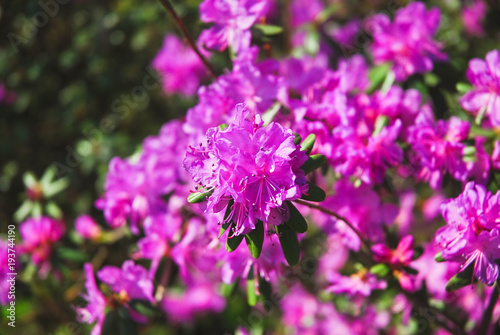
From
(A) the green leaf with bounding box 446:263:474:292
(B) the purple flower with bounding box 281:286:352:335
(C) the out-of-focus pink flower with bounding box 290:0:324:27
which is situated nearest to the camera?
(A) the green leaf with bounding box 446:263:474:292

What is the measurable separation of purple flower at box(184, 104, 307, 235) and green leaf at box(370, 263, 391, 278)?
0.51 m

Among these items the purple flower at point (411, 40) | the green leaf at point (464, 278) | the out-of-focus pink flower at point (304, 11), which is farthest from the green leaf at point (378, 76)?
the out-of-focus pink flower at point (304, 11)

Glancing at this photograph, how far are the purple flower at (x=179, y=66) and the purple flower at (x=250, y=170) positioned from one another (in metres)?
1.67

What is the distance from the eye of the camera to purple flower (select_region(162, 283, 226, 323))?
2947mm

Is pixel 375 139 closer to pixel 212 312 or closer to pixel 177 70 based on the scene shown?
pixel 177 70

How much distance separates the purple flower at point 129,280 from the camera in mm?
1629

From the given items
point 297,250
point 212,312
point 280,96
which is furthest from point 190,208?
point 212,312

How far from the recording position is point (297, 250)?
1.24 meters

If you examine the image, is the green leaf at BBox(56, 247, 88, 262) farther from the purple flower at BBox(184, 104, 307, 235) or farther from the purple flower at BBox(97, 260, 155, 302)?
the purple flower at BBox(184, 104, 307, 235)

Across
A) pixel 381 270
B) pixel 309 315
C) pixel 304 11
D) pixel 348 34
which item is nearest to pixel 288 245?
pixel 381 270

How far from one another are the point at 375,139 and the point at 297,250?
437mm

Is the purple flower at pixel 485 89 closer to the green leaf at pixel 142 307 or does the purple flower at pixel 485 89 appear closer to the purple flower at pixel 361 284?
the purple flower at pixel 361 284

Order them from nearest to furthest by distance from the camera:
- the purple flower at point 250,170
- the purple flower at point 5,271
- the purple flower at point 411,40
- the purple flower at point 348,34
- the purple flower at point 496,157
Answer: the purple flower at point 250,170 → the purple flower at point 496,157 → the purple flower at point 411,40 → the purple flower at point 5,271 → the purple flower at point 348,34

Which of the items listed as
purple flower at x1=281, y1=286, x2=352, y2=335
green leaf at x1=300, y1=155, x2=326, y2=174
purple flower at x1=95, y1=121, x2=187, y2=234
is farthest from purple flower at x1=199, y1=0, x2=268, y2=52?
purple flower at x1=281, y1=286, x2=352, y2=335
